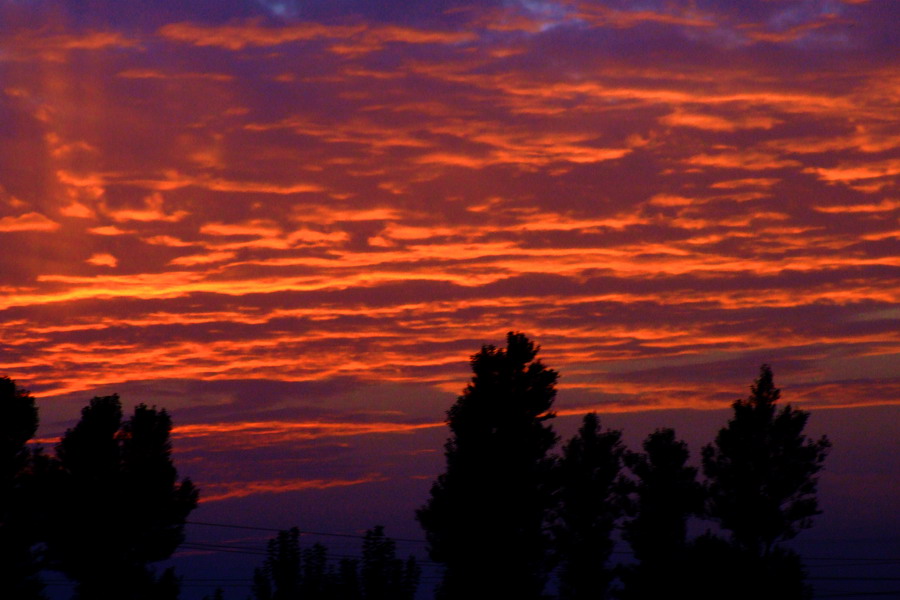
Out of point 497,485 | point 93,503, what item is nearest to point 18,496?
point 93,503

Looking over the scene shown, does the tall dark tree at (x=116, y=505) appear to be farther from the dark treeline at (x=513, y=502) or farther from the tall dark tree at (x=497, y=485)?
the tall dark tree at (x=497, y=485)

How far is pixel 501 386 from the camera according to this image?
46344 mm

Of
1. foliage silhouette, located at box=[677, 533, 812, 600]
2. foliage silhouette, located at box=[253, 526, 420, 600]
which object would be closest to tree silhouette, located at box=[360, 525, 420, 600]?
foliage silhouette, located at box=[253, 526, 420, 600]

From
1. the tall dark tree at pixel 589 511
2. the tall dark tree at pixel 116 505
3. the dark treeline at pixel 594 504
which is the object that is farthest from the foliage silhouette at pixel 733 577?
the tall dark tree at pixel 116 505

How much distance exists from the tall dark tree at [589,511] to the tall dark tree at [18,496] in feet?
87.6

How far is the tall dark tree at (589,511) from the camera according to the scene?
56719 mm

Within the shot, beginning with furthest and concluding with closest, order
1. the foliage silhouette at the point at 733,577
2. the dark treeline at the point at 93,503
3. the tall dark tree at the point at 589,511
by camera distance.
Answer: the tall dark tree at the point at 589,511 → the dark treeline at the point at 93,503 → the foliage silhouette at the point at 733,577

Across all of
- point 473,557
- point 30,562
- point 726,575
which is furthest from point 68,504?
point 726,575

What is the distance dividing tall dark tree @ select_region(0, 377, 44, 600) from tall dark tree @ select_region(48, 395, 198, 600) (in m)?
2.29

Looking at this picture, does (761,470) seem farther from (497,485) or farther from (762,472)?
(497,485)

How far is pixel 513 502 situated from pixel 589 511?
1633 cm

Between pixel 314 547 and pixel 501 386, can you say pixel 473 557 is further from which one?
pixel 314 547

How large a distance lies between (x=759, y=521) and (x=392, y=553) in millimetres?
34460

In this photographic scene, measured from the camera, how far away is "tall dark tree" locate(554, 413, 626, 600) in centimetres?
5672
